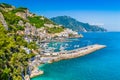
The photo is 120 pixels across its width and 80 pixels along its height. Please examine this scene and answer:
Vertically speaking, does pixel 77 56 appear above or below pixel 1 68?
below

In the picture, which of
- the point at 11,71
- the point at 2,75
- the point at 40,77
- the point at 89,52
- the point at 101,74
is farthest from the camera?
the point at 89,52

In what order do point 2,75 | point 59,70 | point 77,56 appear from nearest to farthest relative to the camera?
1. point 2,75
2. point 59,70
3. point 77,56

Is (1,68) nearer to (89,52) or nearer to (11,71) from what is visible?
(11,71)

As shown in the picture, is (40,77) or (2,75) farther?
(40,77)

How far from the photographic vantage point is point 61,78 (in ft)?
256

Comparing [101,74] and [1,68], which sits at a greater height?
[1,68]

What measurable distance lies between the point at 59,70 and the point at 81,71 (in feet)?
25.7

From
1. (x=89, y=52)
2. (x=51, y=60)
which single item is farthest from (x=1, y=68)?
(x=89, y=52)

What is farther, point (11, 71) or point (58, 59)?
point (58, 59)

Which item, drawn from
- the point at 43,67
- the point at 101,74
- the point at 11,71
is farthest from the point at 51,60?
the point at 11,71

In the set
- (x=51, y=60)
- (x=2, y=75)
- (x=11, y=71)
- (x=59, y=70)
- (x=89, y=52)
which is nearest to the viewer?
(x=2, y=75)

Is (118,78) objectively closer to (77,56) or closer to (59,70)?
(59,70)

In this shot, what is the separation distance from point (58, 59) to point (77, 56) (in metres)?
17.0

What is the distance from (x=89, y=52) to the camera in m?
145
